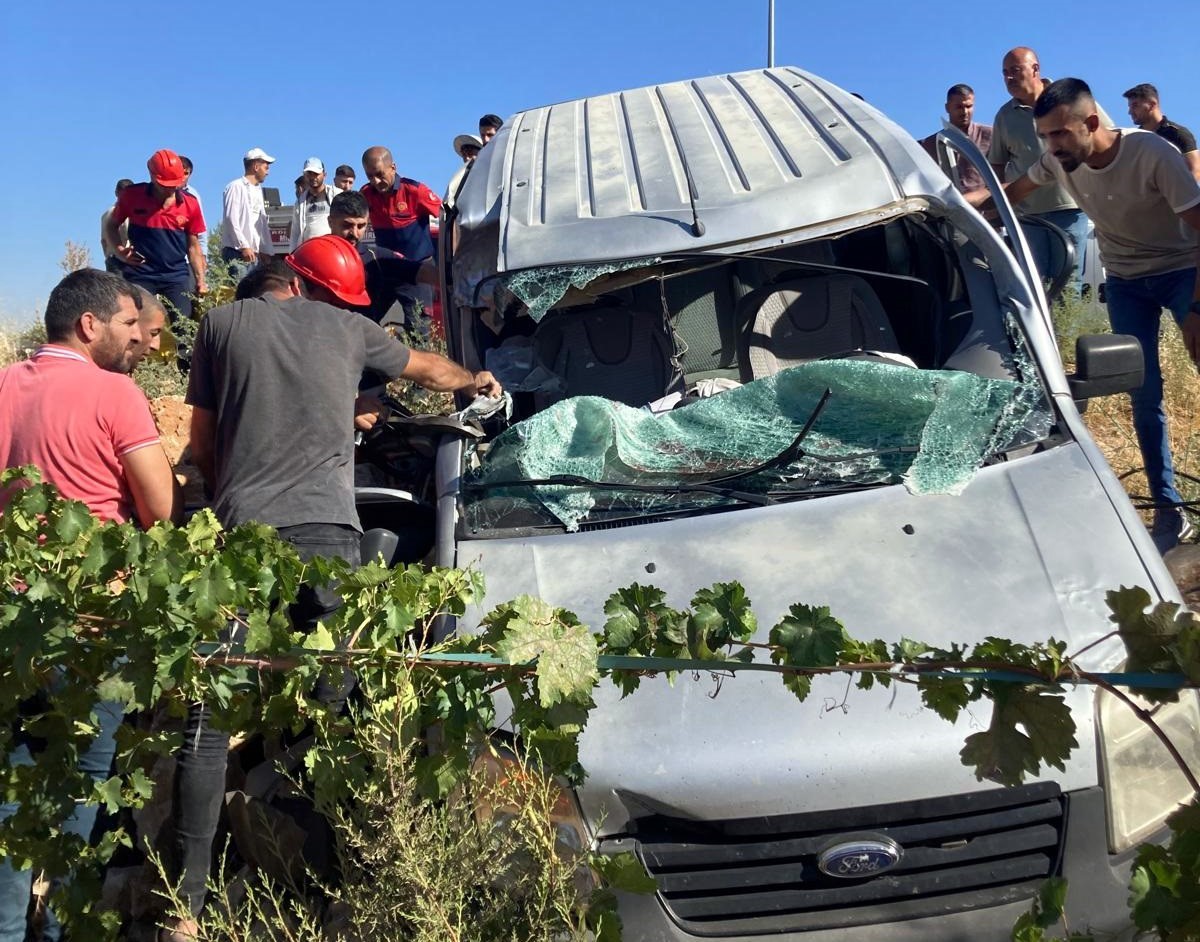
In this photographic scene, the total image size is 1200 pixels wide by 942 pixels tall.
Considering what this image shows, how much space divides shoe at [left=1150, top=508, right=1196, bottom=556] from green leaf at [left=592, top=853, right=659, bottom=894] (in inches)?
133

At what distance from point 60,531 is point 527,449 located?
1.39 m

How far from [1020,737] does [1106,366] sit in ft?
6.19

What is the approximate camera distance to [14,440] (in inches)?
126

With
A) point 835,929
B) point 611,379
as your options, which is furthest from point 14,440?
point 835,929

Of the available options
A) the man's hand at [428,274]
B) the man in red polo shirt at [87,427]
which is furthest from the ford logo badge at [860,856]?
the man's hand at [428,274]

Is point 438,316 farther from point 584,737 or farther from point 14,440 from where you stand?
point 584,737

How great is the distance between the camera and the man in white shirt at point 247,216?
34.3 ft

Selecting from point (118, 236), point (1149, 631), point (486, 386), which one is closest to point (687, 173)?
point (486, 386)

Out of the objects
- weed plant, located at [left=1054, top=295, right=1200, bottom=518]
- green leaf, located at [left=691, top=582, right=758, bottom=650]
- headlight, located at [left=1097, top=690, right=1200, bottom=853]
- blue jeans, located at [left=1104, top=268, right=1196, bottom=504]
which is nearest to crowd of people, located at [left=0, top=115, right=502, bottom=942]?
green leaf, located at [left=691, top=582, right=758, bottom=650]

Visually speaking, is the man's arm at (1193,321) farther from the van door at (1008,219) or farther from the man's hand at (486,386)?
the man's hand at (486,386)

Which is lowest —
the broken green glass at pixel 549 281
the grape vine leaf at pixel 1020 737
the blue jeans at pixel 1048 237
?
the grape vine leaf at pixel 1020 737

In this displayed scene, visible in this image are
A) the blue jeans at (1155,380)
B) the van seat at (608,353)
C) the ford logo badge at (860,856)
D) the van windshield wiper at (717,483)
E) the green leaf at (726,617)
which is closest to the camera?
the green leaf at (726,617)

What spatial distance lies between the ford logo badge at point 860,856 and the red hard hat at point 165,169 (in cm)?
800

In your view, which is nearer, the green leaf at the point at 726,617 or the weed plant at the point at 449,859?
the green leaf at the point at 726,617
